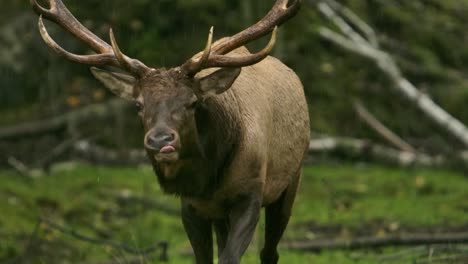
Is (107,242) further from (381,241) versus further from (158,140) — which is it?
(158,140)

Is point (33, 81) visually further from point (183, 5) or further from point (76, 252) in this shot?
point (76, 252)

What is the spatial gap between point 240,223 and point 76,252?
5.23 metres

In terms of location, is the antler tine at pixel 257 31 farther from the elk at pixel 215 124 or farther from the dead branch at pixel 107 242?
the dead branch at pixel 107 242

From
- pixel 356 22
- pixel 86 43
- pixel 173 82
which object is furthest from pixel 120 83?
pixel 356 22

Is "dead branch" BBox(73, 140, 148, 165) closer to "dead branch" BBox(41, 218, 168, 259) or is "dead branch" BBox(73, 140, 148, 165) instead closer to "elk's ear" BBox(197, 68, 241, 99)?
"dead branch" BBox(41, 218, 168, 259)

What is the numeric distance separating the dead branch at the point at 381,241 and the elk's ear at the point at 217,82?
436 cm

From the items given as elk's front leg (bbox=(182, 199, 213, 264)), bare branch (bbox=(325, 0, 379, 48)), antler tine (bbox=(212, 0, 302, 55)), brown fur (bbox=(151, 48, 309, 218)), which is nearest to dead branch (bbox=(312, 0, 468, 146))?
bare branch (bbox=(325, 0, 379, 48))

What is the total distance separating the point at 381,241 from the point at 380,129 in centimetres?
626

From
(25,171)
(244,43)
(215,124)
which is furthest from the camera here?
(25,171)

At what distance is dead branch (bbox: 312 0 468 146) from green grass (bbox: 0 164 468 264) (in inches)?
34.4

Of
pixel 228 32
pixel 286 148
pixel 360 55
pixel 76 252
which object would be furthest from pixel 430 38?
pixel 286 148

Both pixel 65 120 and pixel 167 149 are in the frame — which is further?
pixel 65 120

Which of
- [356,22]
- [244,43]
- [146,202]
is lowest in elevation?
[146,202]

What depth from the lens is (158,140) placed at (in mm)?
8453
